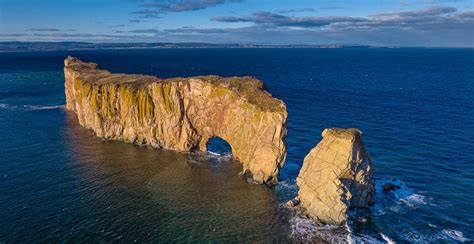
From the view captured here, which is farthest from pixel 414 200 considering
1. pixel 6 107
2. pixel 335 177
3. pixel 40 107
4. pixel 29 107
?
pixel 6 107

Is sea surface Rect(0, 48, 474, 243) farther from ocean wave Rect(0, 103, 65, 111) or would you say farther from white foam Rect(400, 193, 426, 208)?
ocean wave Rect(0, 103, 65, 111)

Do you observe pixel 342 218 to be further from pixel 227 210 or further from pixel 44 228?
pixel 44 228

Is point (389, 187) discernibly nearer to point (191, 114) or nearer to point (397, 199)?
point (397, 199)

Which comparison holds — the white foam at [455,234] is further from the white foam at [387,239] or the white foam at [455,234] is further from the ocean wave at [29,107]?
the ocean wave at [29,107]

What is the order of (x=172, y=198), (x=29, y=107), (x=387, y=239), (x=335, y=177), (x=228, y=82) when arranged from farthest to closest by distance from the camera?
(x=29, y=107), (x=228, y=82), (x=172, y=198), (x=335, y=177), (x=387, y=239)

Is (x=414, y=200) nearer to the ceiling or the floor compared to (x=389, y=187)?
nearer to the floor

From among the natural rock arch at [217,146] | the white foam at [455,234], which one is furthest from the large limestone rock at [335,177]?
the natural rock arch at [217,146]
